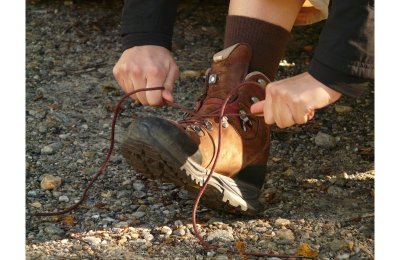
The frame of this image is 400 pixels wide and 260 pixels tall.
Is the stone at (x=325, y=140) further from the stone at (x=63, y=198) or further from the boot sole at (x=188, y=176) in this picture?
the stone at (x=63, y=198)

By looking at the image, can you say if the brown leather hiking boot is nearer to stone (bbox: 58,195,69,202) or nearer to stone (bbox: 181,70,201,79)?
stone (bbox: 58,195,69,202)

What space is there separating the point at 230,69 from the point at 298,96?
32cm

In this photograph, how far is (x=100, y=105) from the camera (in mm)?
2510

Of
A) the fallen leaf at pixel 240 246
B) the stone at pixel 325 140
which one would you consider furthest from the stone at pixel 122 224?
the stone at pixel 325 140

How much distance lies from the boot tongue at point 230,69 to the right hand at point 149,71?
93 millimetres

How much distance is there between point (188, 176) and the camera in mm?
1664

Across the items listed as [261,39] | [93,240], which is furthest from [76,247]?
[261,39]

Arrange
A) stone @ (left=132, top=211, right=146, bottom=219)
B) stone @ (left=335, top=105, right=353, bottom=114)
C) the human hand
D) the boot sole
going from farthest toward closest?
stone @ (left=335, top=105, right=353, bottom=114)
stone @ (left=132, top=211, right=146, bottom=219)
the boot sole
the human hand

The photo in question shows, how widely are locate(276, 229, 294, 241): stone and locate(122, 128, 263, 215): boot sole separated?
8 centimetres

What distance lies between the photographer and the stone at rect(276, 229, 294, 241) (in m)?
1.75

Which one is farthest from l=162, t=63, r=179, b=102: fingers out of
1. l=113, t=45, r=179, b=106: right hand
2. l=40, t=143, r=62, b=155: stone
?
l=40, t=143, r=62, b=155: stone
